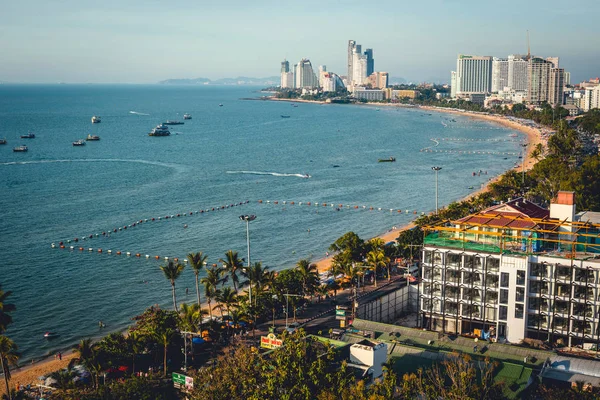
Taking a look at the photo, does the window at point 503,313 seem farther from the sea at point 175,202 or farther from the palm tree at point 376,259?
the sea at point 175,202

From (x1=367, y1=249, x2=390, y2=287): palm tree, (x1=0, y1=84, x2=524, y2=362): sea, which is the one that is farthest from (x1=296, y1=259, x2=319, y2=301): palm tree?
(x1=0, y1=84, x2=524, y2=362): sea

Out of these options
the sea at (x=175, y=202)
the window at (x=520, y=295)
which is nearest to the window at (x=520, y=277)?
the window at (x=520, y=295)

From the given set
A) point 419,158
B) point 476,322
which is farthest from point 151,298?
point 419,158

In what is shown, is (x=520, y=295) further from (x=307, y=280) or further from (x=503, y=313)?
(x=307, y=280)

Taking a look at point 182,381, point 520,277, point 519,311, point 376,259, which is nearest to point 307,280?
point 376,259

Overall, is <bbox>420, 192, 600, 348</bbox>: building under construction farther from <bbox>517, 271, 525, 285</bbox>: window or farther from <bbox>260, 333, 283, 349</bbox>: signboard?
<bbox>260, 333, 283, 349</bbox>: signboard
